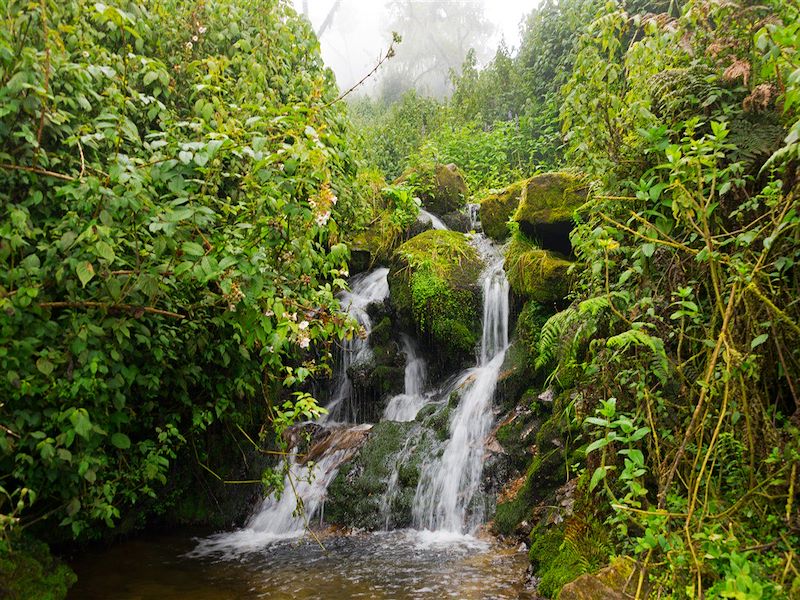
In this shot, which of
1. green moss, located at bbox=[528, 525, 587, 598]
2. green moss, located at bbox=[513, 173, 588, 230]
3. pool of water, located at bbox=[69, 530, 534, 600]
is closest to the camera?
green moss, located at bbox=[528, 525, 587, 598]

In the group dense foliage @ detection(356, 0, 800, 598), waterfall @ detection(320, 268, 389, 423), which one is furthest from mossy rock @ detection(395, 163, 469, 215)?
dense foliage @ detection(356, 0, 800, 598)

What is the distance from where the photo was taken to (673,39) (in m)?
3.69

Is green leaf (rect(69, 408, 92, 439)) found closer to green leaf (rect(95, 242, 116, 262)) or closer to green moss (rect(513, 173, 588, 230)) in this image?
green leaf (rect(95, 242, 116, 262))

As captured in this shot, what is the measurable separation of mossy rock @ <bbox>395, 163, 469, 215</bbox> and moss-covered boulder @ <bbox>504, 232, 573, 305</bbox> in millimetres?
4049

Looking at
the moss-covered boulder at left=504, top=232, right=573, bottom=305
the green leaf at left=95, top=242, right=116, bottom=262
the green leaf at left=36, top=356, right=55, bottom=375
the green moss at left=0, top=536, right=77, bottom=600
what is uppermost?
the moss-covered boulder at left=504, top=232, right=573, bottom=305

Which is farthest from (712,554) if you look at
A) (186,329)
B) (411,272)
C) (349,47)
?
(349,47)

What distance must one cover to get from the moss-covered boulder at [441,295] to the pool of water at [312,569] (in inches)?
117

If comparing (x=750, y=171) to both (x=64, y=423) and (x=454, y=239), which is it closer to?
(x=64, y=423)

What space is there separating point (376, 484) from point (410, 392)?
7.10 feet

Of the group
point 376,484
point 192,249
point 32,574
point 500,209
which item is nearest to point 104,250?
point 192,249

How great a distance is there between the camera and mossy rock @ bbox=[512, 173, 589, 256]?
6.62 metres

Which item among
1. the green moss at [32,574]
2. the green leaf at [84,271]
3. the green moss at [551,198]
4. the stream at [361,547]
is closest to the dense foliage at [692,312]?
the stream at [361,547]

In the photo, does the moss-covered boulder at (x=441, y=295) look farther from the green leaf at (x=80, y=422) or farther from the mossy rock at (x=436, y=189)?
the green leaf at (x=80, y=422)

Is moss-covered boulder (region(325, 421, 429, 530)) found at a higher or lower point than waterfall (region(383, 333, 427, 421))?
lower
